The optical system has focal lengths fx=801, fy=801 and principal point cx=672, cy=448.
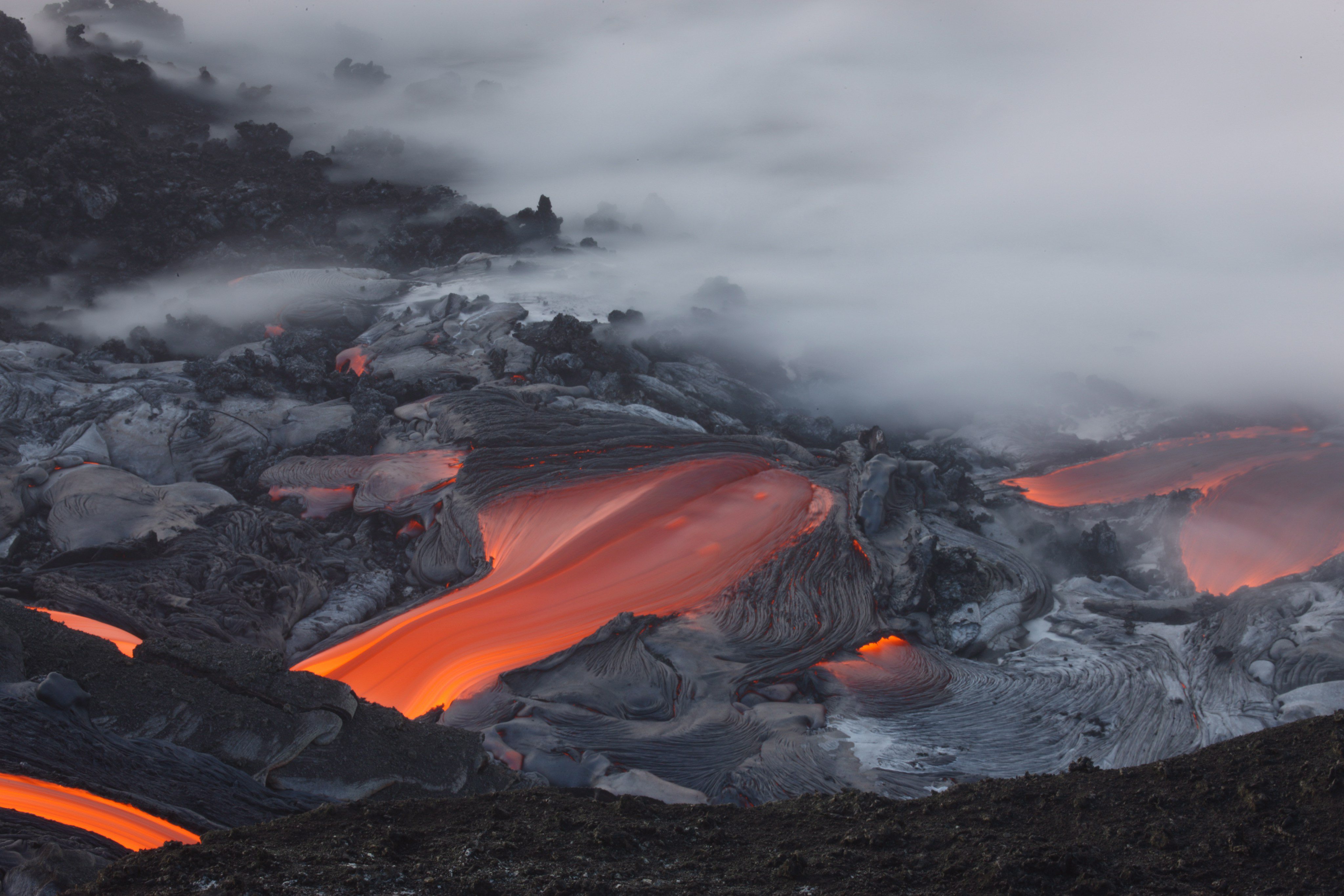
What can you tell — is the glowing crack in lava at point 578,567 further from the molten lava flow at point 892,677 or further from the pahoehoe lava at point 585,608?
the molten lava flow at point 892,677

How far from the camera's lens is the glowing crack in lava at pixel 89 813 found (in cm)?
414

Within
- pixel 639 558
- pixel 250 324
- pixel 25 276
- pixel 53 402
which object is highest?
pixel 25 276

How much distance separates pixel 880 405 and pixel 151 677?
12504 mm

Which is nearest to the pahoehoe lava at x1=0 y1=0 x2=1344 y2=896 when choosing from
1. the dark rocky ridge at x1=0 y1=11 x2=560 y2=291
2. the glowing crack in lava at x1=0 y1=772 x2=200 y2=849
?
the glowing crack in lava at x1=0 y1=772 x2=200 y2=849

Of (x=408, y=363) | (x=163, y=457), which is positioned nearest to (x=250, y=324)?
(x=408, y=363)

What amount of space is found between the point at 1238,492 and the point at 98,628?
1417cm

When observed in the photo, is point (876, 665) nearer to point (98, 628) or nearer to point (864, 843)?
point (864, 843)

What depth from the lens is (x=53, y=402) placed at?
34.6 feet

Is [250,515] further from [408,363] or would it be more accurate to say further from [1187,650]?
[1187,650]

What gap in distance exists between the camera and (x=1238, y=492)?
38.9 feet

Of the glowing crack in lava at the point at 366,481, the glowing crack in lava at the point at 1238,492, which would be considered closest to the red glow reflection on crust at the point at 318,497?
the glowing crack in lava at the point at 366,481

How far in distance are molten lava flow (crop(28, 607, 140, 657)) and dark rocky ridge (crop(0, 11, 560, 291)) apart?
11.7m

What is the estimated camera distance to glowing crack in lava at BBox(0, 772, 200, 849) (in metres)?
4.14

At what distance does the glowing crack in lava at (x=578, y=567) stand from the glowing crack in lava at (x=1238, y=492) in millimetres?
5133
